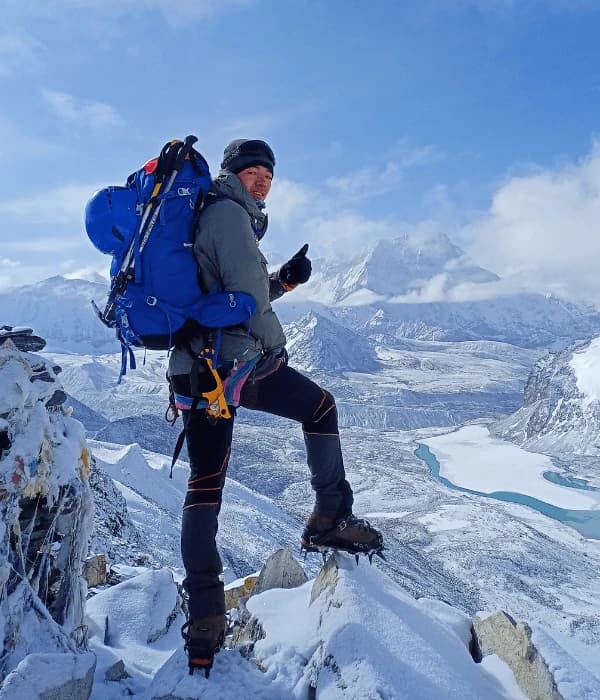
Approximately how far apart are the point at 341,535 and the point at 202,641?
1653 millimetres

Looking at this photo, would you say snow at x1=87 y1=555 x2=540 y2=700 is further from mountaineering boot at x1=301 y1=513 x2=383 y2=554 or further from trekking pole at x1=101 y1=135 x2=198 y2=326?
trekking pole at x1=101 y1=135 x2=198 y2=326

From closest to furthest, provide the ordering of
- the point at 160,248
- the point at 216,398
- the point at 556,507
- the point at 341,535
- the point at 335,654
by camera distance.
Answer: the point at 160,248 < the point at 216,398 < the point at 335,654 < the point at 341,535 < the point at 556,507

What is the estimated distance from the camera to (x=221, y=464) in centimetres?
471

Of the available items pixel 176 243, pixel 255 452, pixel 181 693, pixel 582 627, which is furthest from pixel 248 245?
pixel 255 452

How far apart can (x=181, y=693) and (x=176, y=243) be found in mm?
3253

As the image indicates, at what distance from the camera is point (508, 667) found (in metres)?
5.25

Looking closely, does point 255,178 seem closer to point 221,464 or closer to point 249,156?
point 249,156

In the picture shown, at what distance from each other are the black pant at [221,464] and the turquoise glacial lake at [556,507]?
131 metres

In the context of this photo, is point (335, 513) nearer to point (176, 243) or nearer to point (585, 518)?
point (176, 243)

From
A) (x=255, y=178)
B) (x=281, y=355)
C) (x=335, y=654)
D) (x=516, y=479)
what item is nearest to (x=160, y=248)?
(x=255, y=178)

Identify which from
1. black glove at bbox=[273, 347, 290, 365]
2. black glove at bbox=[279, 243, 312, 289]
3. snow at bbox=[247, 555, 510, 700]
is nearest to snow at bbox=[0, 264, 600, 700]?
snow at bbox=[247, 555, 510, 700]

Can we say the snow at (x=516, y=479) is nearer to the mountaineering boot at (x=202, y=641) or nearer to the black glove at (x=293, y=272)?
the black glove at (x=293, y=272)

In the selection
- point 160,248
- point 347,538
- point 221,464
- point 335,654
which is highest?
point 160,248

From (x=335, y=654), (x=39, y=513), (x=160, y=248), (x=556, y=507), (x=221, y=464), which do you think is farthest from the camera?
(x=556, y=507)
